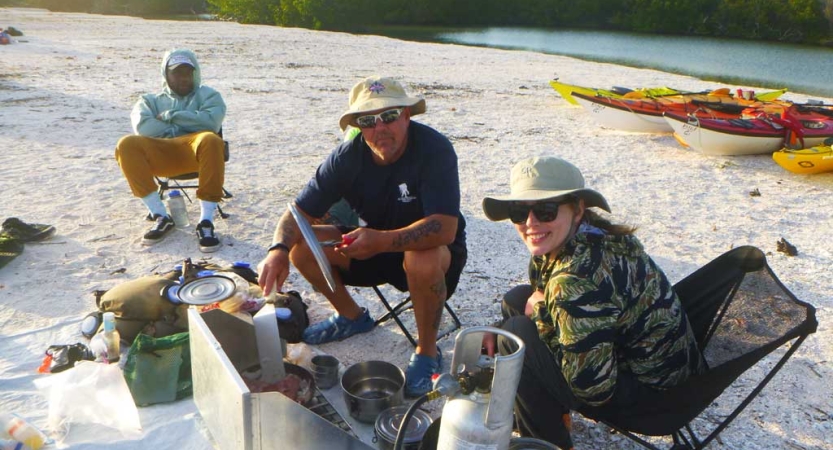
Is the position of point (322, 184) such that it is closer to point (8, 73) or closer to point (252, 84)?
point (252, 84)

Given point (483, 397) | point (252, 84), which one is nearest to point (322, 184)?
point (483, 397)

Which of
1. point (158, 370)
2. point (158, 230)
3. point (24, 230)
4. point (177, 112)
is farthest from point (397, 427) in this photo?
point (24, 230)

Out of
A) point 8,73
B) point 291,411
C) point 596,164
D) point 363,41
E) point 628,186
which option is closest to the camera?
point 291,411

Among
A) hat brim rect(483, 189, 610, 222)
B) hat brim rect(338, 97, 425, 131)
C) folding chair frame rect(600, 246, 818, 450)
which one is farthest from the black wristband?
folding chair frame rect(600, 246, 818, 450)

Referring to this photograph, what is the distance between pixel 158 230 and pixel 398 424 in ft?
9.62

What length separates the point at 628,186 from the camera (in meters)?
6.65

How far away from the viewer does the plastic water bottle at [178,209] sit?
16.2 feet

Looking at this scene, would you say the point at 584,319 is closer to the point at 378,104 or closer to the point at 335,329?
the point at 378,104

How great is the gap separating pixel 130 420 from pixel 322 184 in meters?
1.44

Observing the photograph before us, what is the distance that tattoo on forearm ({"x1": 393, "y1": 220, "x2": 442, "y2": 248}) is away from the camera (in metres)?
2.88

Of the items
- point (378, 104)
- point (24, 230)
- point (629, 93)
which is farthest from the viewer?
point (629, 93)

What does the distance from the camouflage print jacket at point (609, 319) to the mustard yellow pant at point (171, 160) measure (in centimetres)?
328

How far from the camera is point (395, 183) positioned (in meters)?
3.18

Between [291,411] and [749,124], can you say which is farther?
[749,124]
